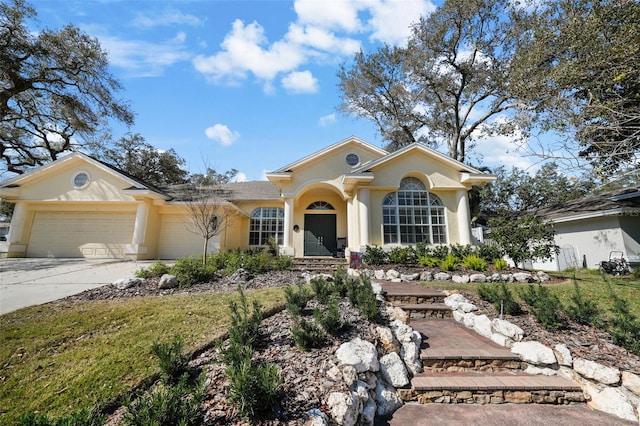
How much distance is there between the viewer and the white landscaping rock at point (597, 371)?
3.39m

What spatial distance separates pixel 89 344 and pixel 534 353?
6.57m

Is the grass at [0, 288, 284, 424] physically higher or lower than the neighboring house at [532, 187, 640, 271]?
lower

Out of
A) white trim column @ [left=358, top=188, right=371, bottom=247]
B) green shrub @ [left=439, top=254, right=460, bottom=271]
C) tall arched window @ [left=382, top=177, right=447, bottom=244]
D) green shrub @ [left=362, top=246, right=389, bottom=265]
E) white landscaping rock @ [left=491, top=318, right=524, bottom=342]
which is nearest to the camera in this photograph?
white landscaping rock @ [left=491, top=318, right=524, bottom=342]

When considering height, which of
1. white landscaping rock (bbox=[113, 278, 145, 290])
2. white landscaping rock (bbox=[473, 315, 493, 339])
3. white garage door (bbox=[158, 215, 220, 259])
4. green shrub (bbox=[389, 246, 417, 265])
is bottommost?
white landscaping rock (bbox=[473, 315, 493, 339])

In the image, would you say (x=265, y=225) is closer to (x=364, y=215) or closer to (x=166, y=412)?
(x=364, y=215)

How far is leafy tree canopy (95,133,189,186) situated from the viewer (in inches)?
940

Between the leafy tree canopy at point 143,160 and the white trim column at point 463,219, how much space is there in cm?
2436

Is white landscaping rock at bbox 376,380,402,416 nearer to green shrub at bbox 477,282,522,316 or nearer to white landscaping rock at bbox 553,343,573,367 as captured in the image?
white landscaping rock at bbox 553,343,573,367

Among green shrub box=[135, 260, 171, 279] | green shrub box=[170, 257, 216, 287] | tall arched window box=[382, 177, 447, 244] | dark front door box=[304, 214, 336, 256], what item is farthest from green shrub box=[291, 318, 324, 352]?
dark front door box=[304, 214, 336, 256]

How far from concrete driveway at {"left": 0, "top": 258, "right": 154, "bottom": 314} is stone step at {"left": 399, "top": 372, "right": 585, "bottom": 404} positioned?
7.64 m

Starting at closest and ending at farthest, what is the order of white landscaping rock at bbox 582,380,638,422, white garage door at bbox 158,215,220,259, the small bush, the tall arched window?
white landscaping rock at bbox 582,380,638,422 → the small bush → the tall arched window → white garage door at bbox 158,215,220,259

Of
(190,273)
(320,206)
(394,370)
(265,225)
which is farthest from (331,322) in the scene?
(265,225)

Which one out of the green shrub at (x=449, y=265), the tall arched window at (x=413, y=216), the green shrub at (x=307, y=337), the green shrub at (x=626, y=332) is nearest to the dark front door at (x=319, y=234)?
the tall arched window at (x=413, y=216)

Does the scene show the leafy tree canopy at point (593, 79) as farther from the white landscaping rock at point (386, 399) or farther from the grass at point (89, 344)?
the grass at point (89, 344)
